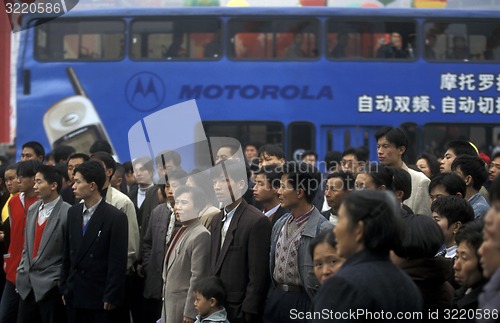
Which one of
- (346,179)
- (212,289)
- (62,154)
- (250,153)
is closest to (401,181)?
(346,179)

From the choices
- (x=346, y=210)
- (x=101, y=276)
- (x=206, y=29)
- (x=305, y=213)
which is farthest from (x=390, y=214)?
(x=206, y=29)

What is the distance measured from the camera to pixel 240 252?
237 inches

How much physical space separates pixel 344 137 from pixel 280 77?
1.37m

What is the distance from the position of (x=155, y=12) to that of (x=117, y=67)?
1053 millimetres

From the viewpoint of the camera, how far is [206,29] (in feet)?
43.6

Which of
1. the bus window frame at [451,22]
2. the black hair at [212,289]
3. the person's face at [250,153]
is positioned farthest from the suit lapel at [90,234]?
the bus window frame at [451,22]

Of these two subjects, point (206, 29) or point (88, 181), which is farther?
point (206, 29)

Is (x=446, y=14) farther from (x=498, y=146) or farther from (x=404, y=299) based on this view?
(x=404, y=299)

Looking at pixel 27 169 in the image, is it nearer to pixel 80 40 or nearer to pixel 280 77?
pixel 80 40

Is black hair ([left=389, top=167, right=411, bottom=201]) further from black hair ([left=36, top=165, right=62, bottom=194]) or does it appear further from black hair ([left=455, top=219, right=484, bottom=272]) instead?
black hair ([left=36, top=165, right=62, bottom=194])

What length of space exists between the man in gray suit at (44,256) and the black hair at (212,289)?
5.91 ft

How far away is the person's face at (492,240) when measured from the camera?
3.07 meters

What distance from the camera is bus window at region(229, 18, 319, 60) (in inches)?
524

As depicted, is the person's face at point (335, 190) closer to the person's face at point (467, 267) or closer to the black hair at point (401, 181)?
the black hair at point (401, 181)
